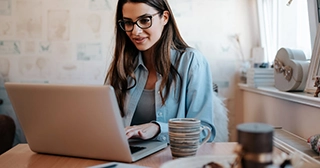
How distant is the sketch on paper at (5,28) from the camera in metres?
2.45

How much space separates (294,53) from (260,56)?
2.33 ft

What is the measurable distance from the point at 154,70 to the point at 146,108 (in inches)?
6.4

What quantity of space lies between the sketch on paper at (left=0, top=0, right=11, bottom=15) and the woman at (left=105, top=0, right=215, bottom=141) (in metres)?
1.35

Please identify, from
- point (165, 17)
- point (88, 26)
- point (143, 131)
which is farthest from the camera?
point (88, 26)

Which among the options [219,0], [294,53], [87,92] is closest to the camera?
[87,92]

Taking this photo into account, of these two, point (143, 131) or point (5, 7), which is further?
point (5, 7)

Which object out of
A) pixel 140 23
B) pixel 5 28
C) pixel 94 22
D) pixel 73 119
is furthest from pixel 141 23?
pixel 5 28

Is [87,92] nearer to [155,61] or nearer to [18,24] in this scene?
[155,61]

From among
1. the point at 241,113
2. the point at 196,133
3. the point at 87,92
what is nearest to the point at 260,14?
the point at 241,113

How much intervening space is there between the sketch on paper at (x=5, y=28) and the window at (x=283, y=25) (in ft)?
5.58

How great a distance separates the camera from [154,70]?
4.67ft

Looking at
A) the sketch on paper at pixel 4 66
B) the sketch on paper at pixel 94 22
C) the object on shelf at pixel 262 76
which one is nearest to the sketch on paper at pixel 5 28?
the sketch on paper at pixel 4 66

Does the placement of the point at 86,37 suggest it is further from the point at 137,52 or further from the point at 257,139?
the point at 257,139

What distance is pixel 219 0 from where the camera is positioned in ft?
7.80
